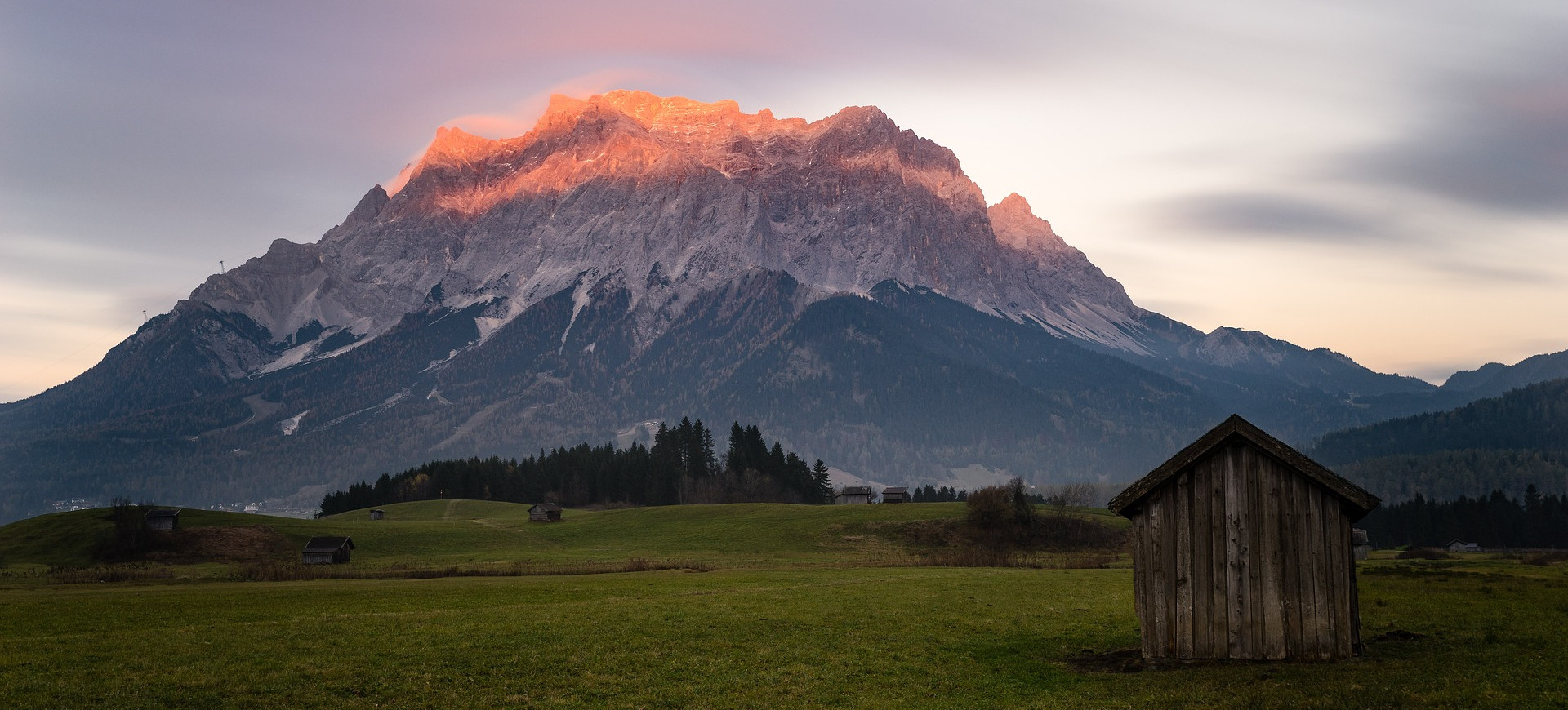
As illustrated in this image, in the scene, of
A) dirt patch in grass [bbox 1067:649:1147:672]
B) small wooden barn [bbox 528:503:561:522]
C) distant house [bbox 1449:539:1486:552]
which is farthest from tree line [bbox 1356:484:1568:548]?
dirt patch in grass [bbox 1067:649:1147:672]

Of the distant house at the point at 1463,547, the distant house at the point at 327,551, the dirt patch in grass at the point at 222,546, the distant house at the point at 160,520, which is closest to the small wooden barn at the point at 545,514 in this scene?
the dirt patch in grass at the point at 222,546

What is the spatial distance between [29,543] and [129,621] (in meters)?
84.7

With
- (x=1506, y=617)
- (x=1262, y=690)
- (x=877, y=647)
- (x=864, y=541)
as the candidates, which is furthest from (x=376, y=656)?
(x=864, y=541)

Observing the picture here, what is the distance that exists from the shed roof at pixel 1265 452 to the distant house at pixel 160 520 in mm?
112610

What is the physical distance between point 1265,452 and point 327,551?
9727cm

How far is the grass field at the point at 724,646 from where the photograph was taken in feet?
82.7

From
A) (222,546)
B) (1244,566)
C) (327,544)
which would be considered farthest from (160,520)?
(1244,566)

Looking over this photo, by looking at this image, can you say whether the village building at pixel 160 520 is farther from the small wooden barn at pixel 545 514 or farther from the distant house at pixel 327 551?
the small wooden barn at pixel 545 514

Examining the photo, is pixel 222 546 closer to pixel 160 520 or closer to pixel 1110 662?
pixel 160 520

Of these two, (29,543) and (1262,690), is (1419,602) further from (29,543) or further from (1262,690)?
(29,543)

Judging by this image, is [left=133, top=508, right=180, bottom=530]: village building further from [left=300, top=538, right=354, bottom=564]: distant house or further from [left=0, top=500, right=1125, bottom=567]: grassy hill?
[left=300, top=538, right=354, bottom=564]: distant house

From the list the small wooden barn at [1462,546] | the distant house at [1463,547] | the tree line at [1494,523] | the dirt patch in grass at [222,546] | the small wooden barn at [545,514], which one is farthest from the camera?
the tree line at [1494,523]

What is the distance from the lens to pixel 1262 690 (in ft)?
78.3

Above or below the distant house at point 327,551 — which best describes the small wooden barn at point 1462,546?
below
